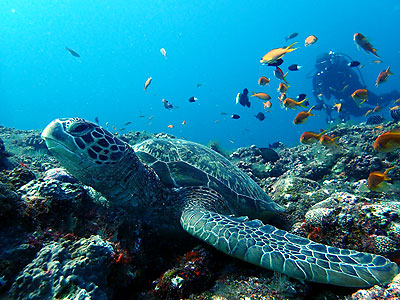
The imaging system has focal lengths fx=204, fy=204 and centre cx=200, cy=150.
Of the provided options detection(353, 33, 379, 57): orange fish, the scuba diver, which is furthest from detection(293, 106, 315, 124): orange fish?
the scuba diver

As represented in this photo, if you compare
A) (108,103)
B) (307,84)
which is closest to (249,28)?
(307,84)

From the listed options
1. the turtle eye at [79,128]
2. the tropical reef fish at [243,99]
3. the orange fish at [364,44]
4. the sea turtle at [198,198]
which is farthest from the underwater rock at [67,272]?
the orange fish at [364,44]

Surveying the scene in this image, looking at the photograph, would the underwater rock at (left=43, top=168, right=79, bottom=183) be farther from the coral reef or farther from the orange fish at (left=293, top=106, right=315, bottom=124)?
the orange fish at (left=293, top=106, right=315, bottom=124)

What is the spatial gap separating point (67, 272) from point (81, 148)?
1154 mm

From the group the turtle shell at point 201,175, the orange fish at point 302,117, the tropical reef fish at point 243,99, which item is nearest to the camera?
the turtle shell at point 201,175

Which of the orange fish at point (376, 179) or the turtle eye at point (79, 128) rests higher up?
the turtle eye at point (79, 128)

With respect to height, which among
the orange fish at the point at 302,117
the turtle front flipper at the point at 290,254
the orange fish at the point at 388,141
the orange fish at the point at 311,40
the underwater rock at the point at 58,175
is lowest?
the turtle front flipper at the point at 290,254

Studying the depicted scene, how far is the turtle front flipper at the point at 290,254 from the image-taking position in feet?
4.27

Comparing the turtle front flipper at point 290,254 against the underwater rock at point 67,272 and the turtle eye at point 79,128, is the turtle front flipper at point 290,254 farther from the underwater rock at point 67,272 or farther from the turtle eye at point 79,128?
the turtle eye at point 79,128

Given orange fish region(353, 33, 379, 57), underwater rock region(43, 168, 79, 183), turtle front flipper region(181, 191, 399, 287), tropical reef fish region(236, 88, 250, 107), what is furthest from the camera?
tropical reef fish region(236, 88, 250, 107)

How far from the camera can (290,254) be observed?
1524 mm

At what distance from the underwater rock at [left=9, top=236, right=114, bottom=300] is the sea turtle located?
0.81m

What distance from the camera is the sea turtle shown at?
4.58 feet

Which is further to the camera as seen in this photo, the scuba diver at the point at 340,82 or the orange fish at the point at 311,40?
the scuba diver at the point at 340,82
